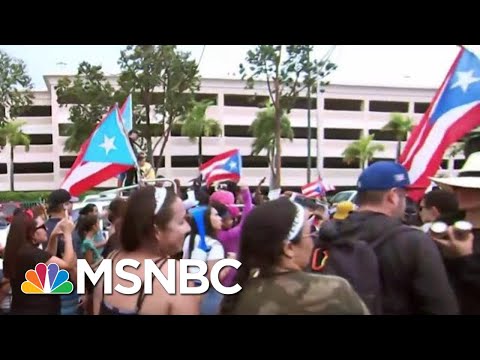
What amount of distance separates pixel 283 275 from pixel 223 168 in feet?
8.74

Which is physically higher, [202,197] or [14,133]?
[14,133]

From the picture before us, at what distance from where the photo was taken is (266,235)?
5.41ft

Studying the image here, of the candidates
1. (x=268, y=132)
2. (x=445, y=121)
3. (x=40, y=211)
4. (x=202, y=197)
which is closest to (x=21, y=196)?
(x=40, y=211)

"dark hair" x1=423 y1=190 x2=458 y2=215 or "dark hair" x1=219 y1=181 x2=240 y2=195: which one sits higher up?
"dark hair" x1=423 y1=190 x2=458 y2=215

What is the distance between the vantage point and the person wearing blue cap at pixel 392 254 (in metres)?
1.88

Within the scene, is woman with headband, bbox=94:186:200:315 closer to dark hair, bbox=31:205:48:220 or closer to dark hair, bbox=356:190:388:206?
dark hair, bbox=356:190:388:206

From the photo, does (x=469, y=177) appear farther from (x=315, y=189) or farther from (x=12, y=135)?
(x=12, y=135)

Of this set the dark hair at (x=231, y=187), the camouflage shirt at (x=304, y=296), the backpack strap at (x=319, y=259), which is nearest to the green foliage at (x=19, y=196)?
the dark hair at (x=231, y=187)

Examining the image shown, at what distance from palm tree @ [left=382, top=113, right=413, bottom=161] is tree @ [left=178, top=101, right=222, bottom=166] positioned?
106cm

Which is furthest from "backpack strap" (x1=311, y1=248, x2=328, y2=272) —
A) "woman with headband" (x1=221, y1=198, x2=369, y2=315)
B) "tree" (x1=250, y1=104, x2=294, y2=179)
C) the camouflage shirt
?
"tree" (x1=250, y1=104, x2=294, y2=179)

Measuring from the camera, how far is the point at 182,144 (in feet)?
12.5

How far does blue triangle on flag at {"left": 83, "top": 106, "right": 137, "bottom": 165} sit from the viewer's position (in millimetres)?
3895
